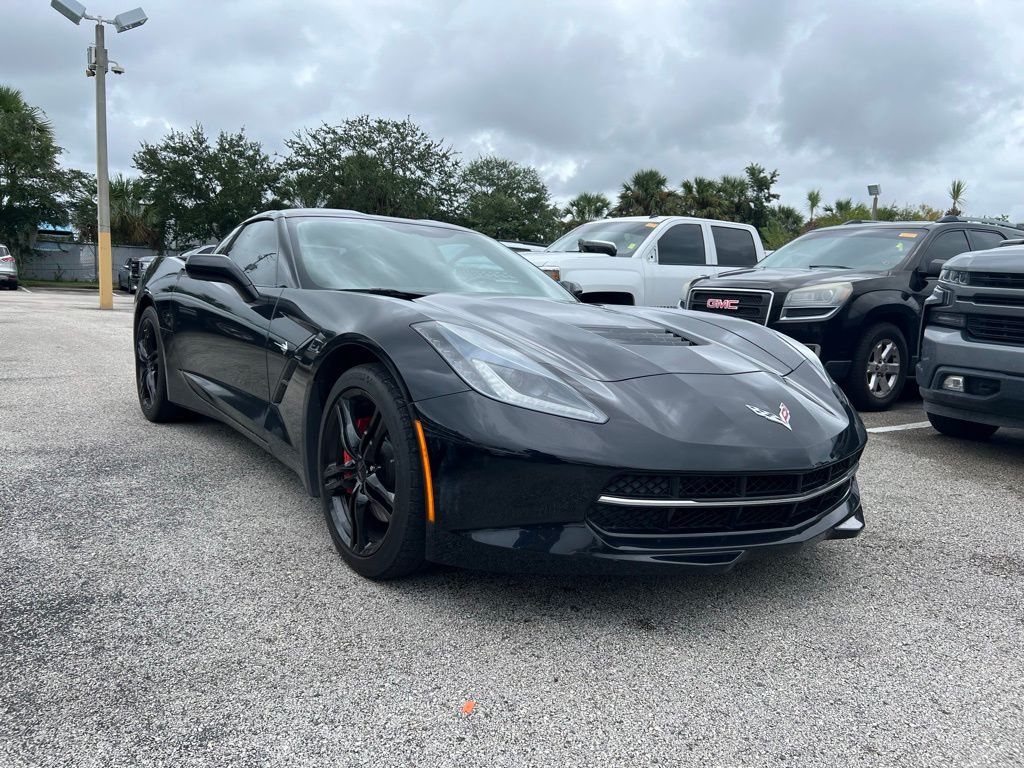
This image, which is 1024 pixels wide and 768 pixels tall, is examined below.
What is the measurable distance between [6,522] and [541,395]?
7.08 ft

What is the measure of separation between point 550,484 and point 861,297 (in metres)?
4.86

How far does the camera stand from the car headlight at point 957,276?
4.67m

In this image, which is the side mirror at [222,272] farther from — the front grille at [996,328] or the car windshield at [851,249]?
the car windshield at [851,249]

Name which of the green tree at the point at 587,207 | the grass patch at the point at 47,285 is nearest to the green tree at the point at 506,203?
the green tree at the point at 587,207

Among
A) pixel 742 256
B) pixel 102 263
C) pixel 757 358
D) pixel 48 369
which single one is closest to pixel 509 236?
pixel 102 263

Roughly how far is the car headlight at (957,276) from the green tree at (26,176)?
108ft

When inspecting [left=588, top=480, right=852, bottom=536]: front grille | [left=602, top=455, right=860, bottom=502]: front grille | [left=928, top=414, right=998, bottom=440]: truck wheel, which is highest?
[left=602, top=455, right=860, bottom=502]: front grille

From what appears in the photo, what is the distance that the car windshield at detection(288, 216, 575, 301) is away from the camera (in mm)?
3338

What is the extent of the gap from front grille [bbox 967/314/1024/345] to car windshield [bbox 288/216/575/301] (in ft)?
8.07

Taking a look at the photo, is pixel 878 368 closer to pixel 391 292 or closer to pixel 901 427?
pixel 901 427

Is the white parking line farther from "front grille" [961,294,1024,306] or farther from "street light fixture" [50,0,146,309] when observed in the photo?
"street light fixture" [50,0,146,309]

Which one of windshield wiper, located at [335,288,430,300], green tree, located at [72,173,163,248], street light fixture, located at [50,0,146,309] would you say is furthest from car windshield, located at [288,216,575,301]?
green tree, located at [72,173,163,248]

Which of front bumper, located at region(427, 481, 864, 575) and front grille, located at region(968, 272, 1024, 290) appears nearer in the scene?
front bumper, located at region(427, 481, 864, 575)

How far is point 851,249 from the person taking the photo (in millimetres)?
7211
